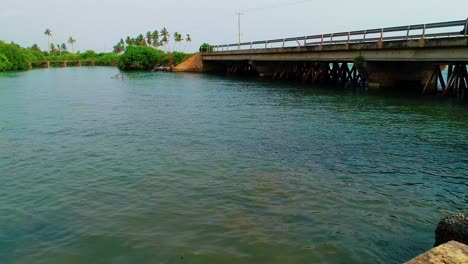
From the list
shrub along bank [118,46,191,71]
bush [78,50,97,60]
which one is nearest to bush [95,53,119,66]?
bush [78,50,97,60]

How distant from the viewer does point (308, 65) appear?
1970 inches

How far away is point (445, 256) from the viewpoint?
13.5 ft

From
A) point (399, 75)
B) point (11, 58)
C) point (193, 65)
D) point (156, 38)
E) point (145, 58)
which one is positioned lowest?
point (399, 75)

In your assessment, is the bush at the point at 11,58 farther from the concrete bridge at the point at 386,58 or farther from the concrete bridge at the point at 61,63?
the concrete bridge at the point at 386,58

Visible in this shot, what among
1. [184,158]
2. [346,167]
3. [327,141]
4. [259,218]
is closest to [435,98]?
[327,141]

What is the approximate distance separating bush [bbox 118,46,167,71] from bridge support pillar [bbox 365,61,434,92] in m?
62.8

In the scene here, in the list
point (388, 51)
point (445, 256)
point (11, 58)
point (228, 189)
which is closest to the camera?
point (445, 256)

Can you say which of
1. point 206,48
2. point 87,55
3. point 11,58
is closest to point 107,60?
point 87,55

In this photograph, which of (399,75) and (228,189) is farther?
(399,75)

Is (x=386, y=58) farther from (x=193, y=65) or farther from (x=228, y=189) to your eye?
(x=193, y=65)

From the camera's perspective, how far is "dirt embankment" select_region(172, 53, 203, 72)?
261 ft

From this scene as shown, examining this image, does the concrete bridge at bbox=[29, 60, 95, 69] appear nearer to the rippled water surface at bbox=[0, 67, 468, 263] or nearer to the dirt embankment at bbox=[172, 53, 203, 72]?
the dirt embankment at bbox=[172, 53, 203, 72]

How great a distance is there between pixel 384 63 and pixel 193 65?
49705 millimetres

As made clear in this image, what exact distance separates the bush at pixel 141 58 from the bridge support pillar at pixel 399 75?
62.8 metres
